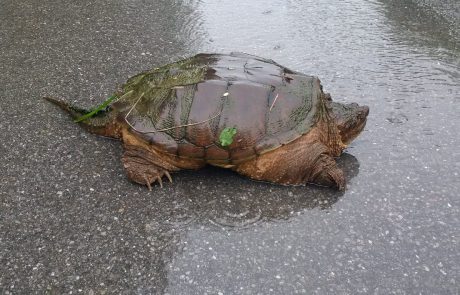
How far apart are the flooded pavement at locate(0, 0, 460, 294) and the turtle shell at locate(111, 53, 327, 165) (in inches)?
11.2

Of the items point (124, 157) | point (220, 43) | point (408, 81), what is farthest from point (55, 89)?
point (408, 81)

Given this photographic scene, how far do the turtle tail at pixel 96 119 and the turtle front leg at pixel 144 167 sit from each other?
0.28 m

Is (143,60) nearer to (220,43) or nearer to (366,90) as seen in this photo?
(220,43)

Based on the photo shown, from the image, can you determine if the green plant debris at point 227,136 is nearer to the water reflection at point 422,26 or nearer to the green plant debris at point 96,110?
the green plant debris at point 96,110

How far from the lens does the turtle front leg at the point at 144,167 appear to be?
9.30ft

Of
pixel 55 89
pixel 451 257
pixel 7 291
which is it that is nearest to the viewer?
pixel 7 291

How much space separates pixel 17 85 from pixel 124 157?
151cm

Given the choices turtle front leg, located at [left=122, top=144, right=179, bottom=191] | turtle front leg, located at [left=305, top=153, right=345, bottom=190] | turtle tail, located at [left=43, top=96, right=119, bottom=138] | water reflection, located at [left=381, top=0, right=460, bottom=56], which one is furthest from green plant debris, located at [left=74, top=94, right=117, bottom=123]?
water reflection, located at [left=381, top=0, right=460, bottom=56]

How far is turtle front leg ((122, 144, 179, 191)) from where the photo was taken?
112 inches

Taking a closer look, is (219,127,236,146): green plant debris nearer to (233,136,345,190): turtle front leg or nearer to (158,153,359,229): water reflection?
(233,136,345,190): turtle front leg

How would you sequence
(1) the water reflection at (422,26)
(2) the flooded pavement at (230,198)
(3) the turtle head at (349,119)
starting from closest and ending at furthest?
(2) the flooded pavement at (230,198) < (3) the turtle head at (349,119) < (1) the water reflection at (422,26)

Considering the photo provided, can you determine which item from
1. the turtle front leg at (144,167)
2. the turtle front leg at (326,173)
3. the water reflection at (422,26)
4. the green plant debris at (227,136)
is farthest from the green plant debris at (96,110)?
the water reflection at (422,26)

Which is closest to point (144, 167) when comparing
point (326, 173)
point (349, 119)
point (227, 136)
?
point (227, 136)

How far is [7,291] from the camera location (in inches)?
86.4
